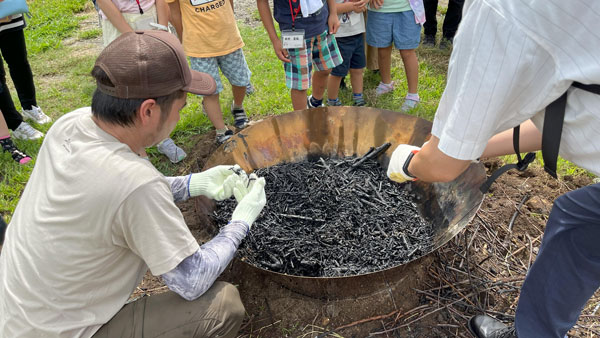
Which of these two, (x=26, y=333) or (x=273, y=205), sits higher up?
(x=26, y=333)

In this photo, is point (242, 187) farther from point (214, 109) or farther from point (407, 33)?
point (407, 33)

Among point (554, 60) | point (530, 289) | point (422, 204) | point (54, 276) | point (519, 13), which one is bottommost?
point (422, 204)

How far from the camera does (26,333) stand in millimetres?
1501

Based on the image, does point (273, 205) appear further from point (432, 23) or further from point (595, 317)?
point (432, 23)

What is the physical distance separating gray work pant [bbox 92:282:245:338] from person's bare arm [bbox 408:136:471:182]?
3.47 ft

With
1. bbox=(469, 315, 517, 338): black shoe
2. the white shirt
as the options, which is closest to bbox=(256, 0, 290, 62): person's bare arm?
the white shirt

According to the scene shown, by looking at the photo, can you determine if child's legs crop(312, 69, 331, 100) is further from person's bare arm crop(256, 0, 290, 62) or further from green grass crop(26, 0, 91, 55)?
green grass crop(26, 0, 91, 55)

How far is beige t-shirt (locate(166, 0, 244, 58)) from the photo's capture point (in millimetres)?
3307

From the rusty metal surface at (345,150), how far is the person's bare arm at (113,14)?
Answer: 152 cm

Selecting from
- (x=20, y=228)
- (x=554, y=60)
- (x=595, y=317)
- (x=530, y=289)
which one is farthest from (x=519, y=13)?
(x=595, y=317)

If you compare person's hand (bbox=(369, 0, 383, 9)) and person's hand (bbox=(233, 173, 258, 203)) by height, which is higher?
person's hand (bbox=(369, 0, 383, 9))

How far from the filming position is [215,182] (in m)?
2.22

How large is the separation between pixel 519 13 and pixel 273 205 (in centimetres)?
198

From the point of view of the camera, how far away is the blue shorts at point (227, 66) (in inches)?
137
